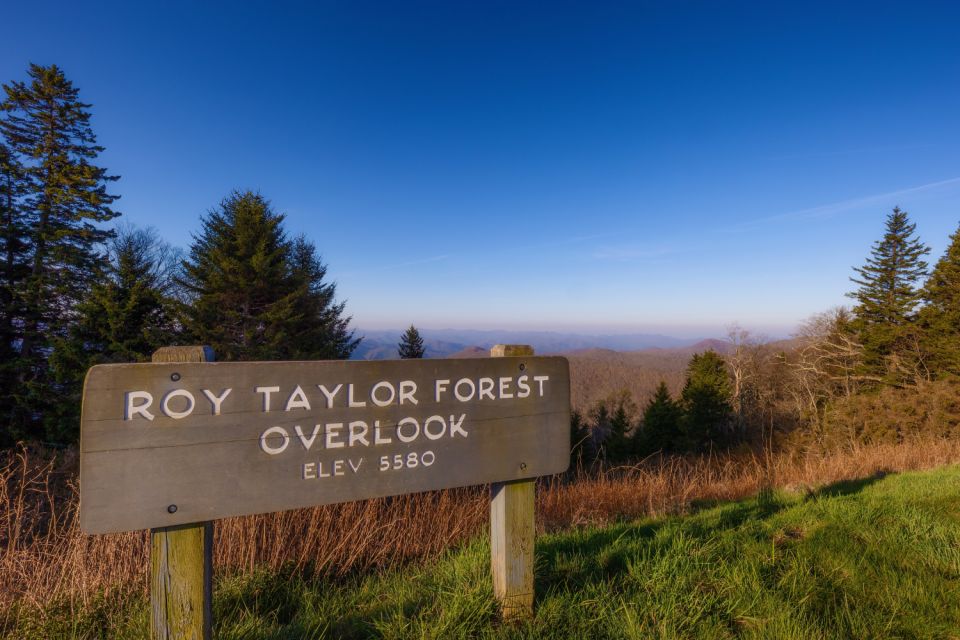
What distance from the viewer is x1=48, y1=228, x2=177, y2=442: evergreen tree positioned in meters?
15.7

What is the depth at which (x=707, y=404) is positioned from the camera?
32219 mm

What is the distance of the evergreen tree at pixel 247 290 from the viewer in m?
17.6

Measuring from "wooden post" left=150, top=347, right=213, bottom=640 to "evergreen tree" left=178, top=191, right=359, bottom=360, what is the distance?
17.0m

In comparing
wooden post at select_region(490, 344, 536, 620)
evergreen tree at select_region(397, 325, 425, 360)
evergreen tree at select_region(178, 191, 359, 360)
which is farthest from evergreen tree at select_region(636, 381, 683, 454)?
wooden post at select_region(490, 344, 536, 620)

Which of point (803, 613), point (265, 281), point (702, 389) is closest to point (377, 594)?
point (803, 613)

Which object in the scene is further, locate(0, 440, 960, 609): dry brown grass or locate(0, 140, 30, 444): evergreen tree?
locate(0, 140, 30, 444): evergreen tree

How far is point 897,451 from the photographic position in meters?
7.66

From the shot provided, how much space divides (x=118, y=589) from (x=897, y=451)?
10853 millimetres

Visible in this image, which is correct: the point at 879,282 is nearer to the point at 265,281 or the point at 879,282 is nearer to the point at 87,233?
the point at 265,281

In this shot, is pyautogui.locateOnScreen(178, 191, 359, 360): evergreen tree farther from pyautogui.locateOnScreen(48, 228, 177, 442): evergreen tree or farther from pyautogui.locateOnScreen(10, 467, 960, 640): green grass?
pyautogui.locateOnScreen(10, 467, 960, 640): green grass

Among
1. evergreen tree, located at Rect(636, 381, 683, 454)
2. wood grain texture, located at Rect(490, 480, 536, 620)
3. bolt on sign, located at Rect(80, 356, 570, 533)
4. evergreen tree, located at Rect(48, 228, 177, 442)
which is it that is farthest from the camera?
evergreen tree, located at Rect(636, 381, 683, 454)

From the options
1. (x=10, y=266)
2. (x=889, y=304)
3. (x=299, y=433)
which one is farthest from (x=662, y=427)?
(x=10, y=266)

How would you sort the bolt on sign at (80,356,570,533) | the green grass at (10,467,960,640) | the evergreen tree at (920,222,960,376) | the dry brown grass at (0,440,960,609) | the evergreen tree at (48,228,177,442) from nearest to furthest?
the bolt on sign at (80,356,570,533) < the green grass at (10,467,960,640) < the dry brown grass at (0,440,960,609) < the evergreen tree at (48,228,177,442) < the evergreen tree at (920,222,960,376)

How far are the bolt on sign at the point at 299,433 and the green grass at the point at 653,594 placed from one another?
0.66 metres
